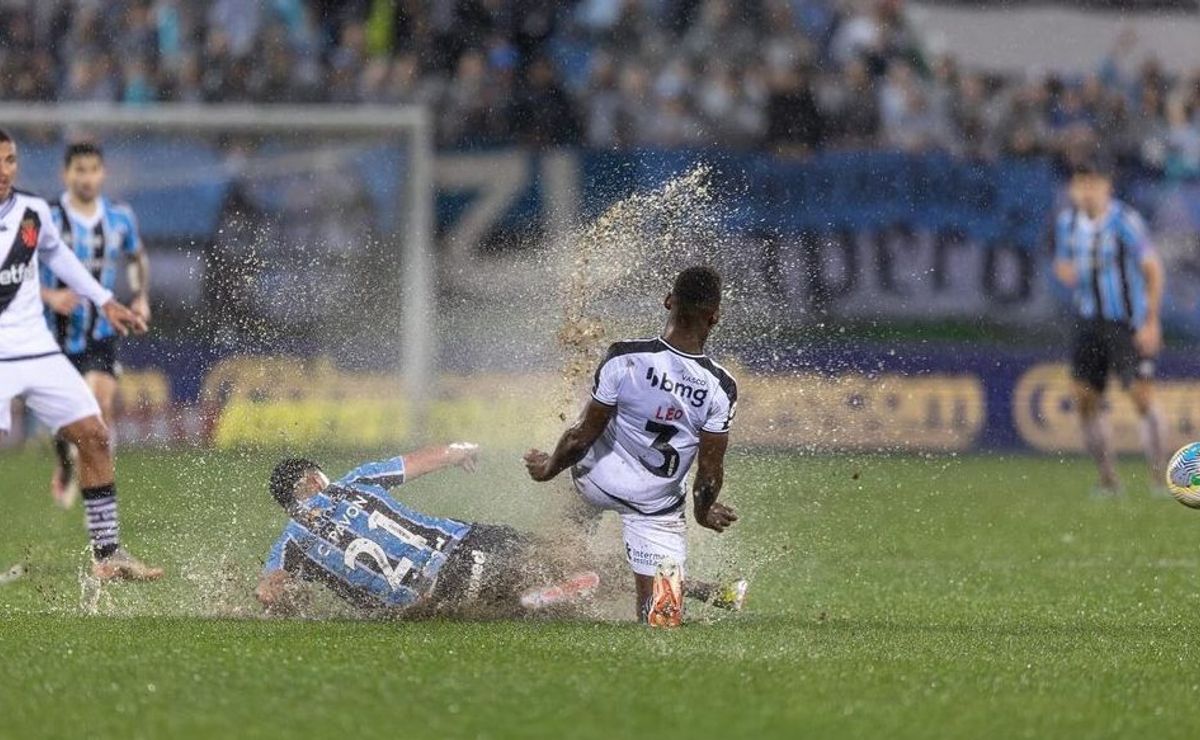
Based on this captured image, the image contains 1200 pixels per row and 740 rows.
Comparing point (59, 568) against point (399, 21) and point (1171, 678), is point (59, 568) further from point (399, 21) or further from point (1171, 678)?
point (399, 21)

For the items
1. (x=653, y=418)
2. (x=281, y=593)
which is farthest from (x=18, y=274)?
(x=653, y=418)

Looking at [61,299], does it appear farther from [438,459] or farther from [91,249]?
[438,459]

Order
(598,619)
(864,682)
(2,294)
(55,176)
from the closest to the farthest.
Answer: (864,682) → (598,619) → (2,294) → (55,176)

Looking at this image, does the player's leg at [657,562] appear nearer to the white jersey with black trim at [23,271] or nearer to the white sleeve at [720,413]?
the white sleeve at [720,413]

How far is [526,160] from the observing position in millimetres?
22250

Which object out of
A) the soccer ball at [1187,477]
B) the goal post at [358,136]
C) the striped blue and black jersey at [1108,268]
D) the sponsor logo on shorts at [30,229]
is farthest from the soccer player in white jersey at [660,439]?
the goal post at [358,136]

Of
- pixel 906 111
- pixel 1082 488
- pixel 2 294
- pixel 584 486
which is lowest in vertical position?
pixel 1082 488

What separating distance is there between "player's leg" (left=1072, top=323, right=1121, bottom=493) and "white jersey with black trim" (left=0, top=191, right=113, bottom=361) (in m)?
9.83

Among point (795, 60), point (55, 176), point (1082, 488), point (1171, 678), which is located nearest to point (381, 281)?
point (55, 176)

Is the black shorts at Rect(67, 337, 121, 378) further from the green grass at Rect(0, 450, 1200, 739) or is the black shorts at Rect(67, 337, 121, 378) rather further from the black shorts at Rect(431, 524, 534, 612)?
the black shorts at Rect(431, 524, 534, 612)

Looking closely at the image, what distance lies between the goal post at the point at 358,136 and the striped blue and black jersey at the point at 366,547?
11869 millimetres

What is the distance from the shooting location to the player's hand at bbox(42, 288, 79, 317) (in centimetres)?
1349

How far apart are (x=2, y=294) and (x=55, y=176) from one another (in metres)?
10.9

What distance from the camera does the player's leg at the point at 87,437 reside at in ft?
35.9
